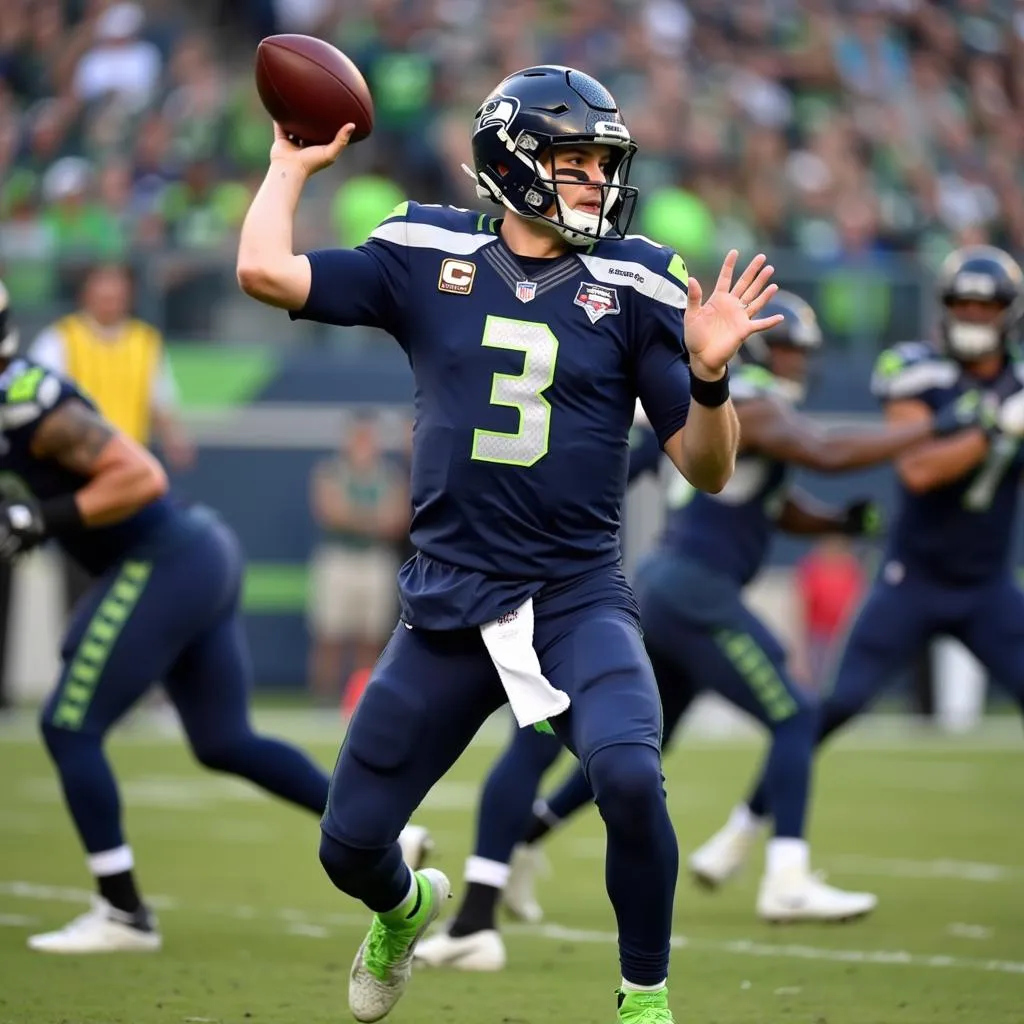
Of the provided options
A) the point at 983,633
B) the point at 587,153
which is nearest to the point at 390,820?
the point at 587,153

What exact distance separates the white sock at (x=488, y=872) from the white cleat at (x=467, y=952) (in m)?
0.13

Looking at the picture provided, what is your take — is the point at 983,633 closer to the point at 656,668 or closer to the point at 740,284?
the point at 656,668

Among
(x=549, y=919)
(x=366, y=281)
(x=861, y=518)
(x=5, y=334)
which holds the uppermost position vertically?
(x=366, y=281)

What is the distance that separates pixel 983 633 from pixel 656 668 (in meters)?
1.26

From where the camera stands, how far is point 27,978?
545 centimetres

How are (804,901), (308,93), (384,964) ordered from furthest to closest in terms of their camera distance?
(804,901) < (384,964) < (308,93)

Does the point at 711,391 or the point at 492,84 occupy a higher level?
the point at 492,84

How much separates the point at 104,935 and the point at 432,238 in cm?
246

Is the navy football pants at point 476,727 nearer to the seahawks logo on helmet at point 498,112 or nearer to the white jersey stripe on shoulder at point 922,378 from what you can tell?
the seahawks logo on helmet at point 498,112


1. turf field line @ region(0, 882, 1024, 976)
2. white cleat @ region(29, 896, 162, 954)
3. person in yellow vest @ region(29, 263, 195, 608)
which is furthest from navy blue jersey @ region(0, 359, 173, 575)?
person in yellow vest @ region(29, 263, 195, 608)

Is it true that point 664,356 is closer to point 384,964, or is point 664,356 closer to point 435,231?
point 435,231

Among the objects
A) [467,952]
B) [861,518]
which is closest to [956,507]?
[861,518]

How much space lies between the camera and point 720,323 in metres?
4.21

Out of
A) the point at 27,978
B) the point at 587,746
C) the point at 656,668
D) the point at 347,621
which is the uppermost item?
the point at 587,746
